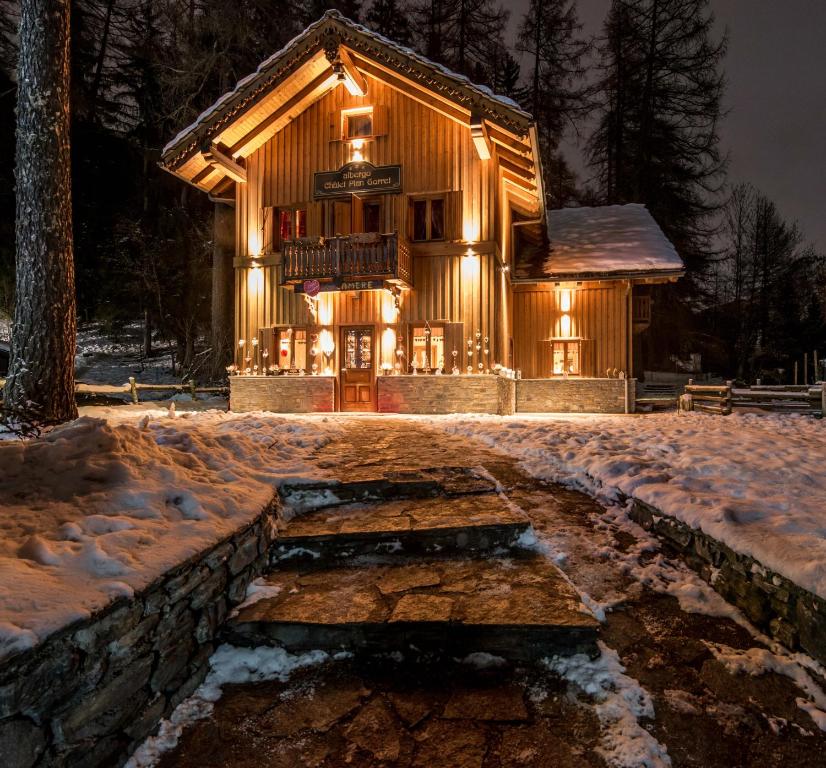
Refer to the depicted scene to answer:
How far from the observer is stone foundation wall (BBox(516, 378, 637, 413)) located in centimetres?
1538

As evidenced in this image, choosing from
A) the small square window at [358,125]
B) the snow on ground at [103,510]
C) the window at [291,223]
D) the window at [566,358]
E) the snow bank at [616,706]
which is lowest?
the snow bank at [616,706]

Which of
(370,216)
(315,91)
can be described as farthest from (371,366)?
(315,91)

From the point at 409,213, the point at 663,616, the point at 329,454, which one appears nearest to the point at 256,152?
the point at 409,213

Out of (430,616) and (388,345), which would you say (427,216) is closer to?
(388,345)

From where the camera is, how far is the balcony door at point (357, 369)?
14.2m

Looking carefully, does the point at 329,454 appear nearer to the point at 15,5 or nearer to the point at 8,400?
the point at 8,400

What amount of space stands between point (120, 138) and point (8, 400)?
63.5 feet

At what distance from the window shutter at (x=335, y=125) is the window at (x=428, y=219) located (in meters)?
3.03

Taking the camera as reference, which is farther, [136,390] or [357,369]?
[136,390]

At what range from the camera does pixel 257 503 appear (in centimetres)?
400

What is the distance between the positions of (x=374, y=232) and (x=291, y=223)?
9.69 ft

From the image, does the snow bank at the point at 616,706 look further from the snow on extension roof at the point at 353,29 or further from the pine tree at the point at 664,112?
the pine tree at the point at 664,112

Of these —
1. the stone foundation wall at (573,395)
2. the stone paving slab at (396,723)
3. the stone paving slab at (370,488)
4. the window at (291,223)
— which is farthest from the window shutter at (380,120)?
the stone paving slab at (396,723)

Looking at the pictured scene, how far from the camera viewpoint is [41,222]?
317 inches
